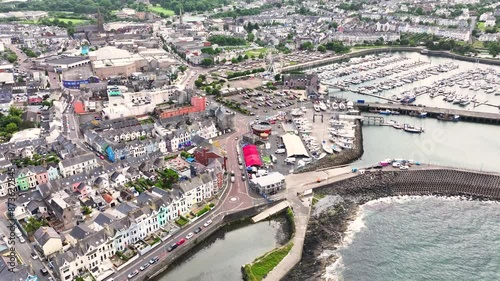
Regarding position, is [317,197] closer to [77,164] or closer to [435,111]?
[77,164]

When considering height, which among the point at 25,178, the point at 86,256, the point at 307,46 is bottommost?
the point at 86,256

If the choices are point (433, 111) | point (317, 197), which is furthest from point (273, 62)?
point (317, 197)

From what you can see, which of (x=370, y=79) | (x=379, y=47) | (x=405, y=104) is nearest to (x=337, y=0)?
(x=379, y=47)

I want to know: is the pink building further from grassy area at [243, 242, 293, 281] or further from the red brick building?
grassy area at [243, 242, 293, 281]

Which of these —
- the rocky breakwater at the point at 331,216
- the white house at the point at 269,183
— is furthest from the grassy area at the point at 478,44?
the white house at the point at 269,183

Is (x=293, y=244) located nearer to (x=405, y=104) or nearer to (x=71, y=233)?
(x=71, y=233)

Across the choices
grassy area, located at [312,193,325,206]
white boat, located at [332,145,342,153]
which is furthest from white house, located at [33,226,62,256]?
white boat, located at [332,145,342,153]

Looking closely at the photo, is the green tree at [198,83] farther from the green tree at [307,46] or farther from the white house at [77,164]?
the green tree at [307,46]
